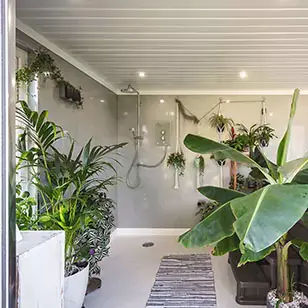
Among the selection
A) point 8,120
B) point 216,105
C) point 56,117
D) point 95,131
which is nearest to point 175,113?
point 216,105

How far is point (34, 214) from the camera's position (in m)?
2.72

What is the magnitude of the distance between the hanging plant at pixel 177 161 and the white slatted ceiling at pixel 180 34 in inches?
70.1

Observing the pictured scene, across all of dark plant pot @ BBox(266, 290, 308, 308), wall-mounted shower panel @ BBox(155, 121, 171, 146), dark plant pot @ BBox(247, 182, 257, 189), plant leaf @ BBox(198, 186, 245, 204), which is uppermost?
wall-mounted shower panel @ BBox(155, 121, 171, 146)

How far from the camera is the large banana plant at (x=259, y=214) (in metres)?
1.26

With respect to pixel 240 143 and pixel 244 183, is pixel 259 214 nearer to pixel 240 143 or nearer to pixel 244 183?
pixel 240 143

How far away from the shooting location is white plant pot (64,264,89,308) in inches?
105

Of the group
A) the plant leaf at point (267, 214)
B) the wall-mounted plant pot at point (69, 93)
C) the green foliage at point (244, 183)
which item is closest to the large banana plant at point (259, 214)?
the plant leaf at point (267, 214)

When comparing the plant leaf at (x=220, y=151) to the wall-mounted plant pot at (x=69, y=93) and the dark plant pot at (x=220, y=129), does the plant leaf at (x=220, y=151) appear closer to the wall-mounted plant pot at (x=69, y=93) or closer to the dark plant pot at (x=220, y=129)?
the wall-mounted plant pot at (x=69, y=93)

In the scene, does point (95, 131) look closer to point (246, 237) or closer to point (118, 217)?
point (118, 217)

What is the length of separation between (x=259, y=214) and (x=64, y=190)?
184cm

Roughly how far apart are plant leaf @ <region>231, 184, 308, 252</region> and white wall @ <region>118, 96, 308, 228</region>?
4584 millimetres

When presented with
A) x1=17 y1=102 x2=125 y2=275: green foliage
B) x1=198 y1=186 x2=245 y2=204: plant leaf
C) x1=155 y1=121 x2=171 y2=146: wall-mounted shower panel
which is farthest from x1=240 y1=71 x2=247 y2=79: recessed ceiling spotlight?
x1=198 y1=186 x2=245 y2=204: plant leaf

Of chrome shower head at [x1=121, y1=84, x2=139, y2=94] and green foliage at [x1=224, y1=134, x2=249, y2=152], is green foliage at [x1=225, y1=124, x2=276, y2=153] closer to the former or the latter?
green foliage at [x1=224, y1=134, x2=249, y2=152]

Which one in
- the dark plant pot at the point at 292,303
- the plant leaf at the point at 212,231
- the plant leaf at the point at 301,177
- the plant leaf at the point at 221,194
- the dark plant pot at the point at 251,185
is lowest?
the dark plant pot at the point at 292,303
